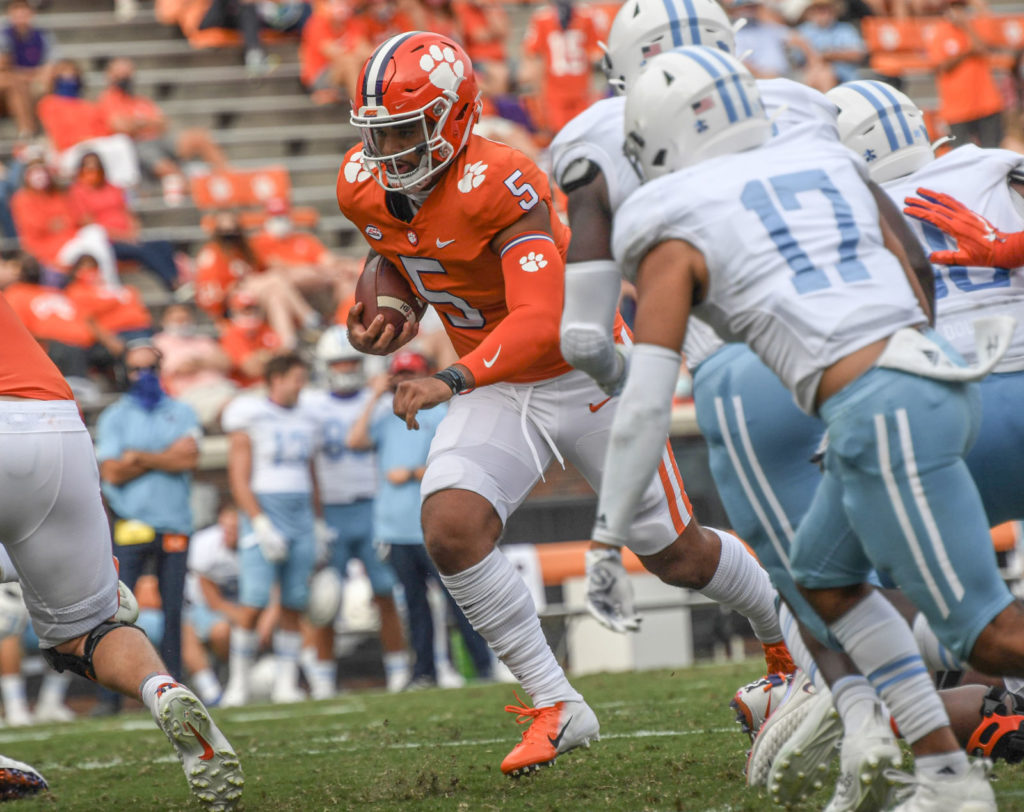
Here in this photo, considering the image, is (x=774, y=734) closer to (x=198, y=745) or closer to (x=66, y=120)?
(x=198, y=745)

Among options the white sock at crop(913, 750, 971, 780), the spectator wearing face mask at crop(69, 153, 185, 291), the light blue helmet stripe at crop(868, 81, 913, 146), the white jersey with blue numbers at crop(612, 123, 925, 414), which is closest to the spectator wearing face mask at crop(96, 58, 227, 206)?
the spectator wearing face mask at crop(69, 153, 185, 291)

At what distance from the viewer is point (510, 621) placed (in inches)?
172

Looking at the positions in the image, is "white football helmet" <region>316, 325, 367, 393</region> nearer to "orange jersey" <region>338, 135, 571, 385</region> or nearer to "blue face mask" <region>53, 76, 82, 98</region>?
"orange jersey" <region>338, 135, 571, 385</region>

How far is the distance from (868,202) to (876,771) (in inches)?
47.9

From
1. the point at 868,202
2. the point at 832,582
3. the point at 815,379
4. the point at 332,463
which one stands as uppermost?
the point at 868,202

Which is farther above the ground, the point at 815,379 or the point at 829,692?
the point at 815,379

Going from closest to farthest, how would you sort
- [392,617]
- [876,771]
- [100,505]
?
[876,771] → [100,505] → [392,617]

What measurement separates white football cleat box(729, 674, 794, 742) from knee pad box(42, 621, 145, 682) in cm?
178

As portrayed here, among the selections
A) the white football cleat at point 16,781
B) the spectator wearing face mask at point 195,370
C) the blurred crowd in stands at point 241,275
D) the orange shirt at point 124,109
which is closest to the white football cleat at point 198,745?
the white football cleat at point 16,781

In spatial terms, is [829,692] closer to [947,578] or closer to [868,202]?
[947,578]

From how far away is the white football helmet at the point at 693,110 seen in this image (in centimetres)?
311

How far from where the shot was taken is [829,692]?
347 centimetres

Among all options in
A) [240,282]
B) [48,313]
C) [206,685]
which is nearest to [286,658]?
[206,685]

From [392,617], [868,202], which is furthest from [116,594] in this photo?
[392,617]
